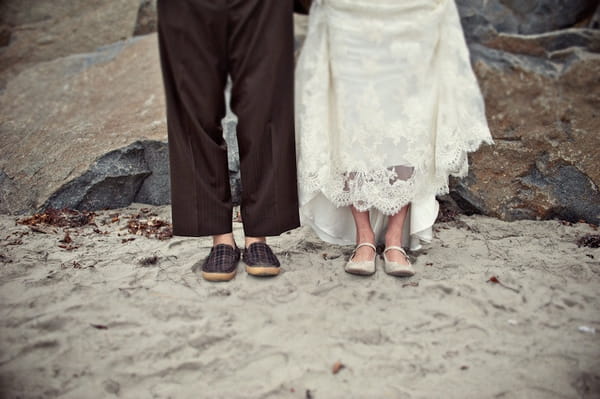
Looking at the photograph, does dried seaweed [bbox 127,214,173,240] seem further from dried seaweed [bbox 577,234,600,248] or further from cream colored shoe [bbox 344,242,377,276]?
dried seaweed [bbox 577,234,600,248]

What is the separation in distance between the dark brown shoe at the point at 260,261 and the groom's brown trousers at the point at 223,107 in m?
0.07

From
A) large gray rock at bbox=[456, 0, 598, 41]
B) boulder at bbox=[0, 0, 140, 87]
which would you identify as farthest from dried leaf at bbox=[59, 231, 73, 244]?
large gray rock at bbox=[456, 0, 598, 41]

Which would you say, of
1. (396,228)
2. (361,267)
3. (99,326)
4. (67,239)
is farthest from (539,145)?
(67,239)

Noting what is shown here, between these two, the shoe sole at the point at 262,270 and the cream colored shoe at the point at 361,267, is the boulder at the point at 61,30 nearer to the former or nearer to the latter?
the shoe sole at the point at 262,270

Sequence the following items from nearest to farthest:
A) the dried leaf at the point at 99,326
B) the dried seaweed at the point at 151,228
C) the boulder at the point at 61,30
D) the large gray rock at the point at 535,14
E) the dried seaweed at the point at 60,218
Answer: the dried leaf at the point at 99,326 → the dried seaweed at the point at 151,228 → the dried seaweed at the point at 60,218 → the large gray rock at the point at 535,14 → the boulder at the point at 61,30

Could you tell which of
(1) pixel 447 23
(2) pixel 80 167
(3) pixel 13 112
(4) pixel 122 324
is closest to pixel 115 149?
(2) pixel 80 167

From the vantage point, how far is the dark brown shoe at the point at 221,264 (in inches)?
89.4

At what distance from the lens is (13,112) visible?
3977 millimetres

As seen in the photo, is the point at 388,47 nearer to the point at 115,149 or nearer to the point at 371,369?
the point at 371,369

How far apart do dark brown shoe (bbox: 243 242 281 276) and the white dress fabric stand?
12.1 inches

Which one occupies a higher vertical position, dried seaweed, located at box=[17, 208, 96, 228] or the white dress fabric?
the white dress fabric

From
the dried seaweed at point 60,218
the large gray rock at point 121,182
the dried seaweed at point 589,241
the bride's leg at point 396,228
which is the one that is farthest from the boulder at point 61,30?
the dried seaweed at point 589,241

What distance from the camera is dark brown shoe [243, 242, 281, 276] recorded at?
90.0 inches

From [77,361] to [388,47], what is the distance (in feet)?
5.72
